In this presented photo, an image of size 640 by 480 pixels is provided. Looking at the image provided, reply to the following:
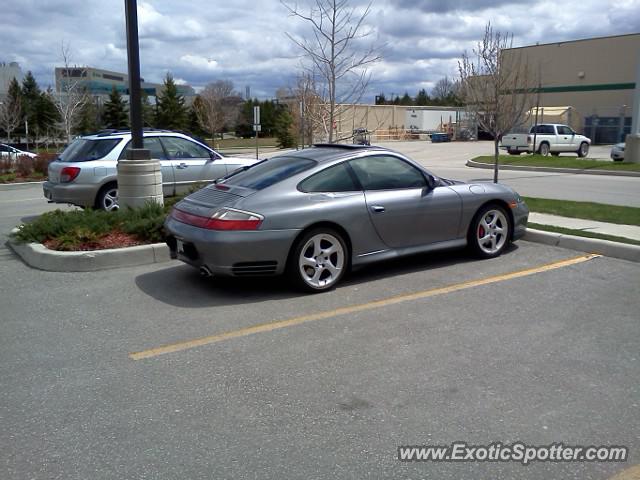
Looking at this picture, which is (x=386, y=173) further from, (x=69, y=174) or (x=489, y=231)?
(x=69, y=174)

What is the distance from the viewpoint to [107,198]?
10.9 metres

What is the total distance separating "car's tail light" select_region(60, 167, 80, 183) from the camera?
1063cm

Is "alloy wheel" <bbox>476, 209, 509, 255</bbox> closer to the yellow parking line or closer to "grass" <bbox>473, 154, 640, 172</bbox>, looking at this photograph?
the yellow parking line

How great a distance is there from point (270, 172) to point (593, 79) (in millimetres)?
51161

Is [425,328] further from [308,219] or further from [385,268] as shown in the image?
[385,268]

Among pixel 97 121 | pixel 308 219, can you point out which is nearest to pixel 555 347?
pixel 308 219

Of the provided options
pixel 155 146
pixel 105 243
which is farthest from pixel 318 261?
pixel 155 146

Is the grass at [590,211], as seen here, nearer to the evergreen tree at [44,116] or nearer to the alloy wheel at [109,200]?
the alloy wheel at [109,200]

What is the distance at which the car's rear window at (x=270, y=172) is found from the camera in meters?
6.39

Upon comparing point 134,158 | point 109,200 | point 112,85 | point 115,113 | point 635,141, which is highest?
point 112,85

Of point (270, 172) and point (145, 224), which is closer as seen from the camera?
point (270, 172)

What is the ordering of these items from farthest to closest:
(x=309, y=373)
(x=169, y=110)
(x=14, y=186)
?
(x=169, y=110) → (x=14, y=186) → (x=309, y=373)

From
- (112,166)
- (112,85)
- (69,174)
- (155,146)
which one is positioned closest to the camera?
(69,174)

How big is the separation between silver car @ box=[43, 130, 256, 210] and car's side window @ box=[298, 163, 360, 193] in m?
5.17
